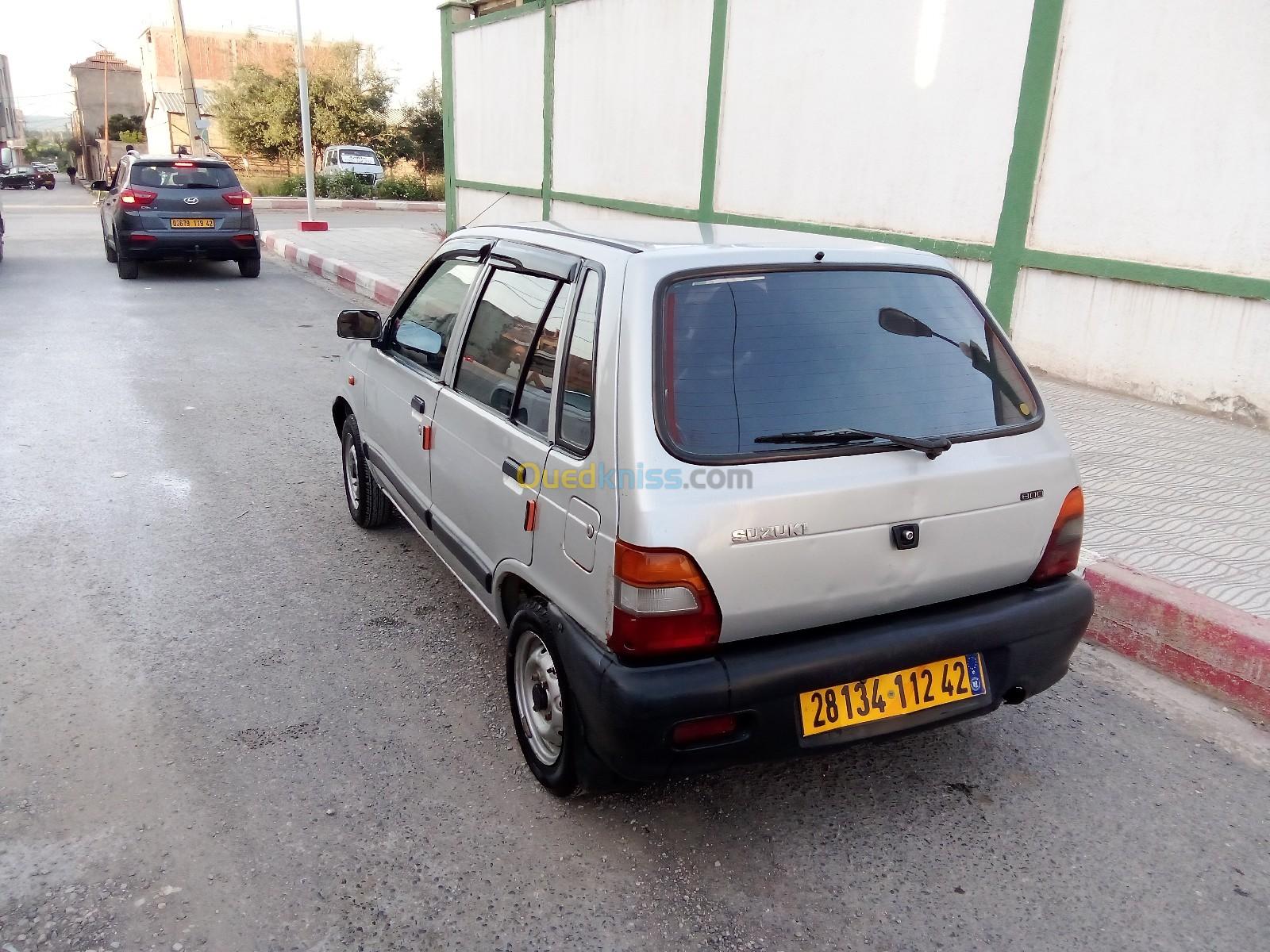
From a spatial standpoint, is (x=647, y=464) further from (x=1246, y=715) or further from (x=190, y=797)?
(x=1246, y=715)

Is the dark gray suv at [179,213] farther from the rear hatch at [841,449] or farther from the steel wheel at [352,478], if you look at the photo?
the rear hatch at [841,449]

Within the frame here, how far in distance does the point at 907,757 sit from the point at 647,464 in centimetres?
147

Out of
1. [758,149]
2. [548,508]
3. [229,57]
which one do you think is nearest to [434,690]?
[548,508]

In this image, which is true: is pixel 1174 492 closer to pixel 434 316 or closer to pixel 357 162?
pixel 434 316

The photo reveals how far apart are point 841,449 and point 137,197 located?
1310cm

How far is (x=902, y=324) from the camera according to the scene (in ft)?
9.23

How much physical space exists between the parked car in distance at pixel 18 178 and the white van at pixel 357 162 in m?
23.9

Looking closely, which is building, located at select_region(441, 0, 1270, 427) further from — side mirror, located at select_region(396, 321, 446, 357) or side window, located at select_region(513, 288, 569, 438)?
side window, located at select_region(513, 288, 569, 438)

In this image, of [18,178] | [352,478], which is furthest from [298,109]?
[352,478]

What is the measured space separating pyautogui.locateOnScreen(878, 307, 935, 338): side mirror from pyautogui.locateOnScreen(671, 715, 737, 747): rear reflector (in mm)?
1184

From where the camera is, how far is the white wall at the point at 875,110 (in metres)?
7.77

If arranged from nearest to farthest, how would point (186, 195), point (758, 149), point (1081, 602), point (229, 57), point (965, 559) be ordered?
1. point (965, 559)
2. point (1081, 602)
3. point (758, 149)
4. point (186, 195)
5. point (229, 57)

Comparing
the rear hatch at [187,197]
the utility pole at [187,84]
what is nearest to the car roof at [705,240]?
the rear hatch at [187,197]

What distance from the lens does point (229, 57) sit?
61688 millimetres
